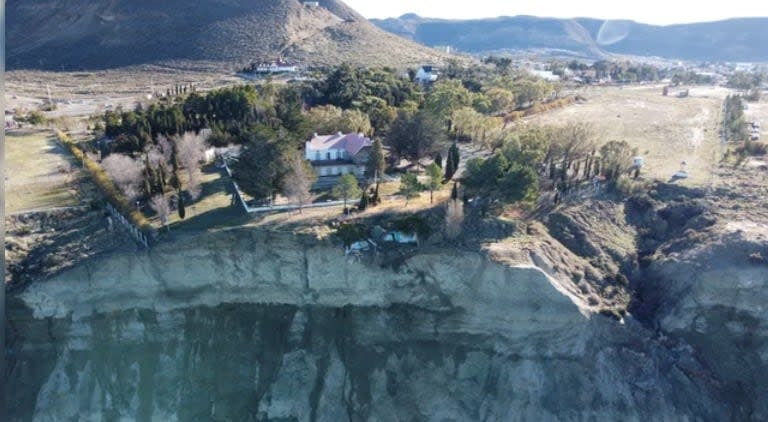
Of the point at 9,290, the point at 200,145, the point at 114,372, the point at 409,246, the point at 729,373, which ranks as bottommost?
the point at 114,372

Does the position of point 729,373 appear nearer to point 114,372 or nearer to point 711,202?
point 711,202

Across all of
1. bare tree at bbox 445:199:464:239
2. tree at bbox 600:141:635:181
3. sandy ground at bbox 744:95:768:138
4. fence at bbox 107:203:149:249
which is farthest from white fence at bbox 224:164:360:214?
sandy ground at bbox 744:95:768:138

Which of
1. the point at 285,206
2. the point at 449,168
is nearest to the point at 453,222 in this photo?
the point at 449,168

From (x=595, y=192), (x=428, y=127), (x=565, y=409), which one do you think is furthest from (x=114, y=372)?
(x=595, y=192)

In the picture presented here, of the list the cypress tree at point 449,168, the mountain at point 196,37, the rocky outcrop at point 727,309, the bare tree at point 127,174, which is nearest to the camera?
the rocky outcrop at point 727,309

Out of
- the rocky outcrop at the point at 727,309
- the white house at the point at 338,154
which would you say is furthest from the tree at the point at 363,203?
the rocky outcrop at the point at 727,309

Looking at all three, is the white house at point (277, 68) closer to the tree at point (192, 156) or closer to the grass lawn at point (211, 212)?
the tree at point (192, 156)
